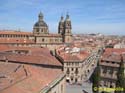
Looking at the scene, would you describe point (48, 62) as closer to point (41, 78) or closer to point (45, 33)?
point (41, 78)

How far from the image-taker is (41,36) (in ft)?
354

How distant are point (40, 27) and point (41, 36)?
Answer: 393 cm

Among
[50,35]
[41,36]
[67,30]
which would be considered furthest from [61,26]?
[41,36]

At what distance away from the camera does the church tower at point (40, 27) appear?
4279 inches

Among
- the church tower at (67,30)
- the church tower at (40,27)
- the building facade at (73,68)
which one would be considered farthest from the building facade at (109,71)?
the church tower at (40,27)

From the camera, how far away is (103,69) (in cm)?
5734

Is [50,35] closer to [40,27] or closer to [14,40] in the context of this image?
[40,27]

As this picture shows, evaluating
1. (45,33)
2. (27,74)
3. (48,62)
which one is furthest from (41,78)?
→ (45,33)

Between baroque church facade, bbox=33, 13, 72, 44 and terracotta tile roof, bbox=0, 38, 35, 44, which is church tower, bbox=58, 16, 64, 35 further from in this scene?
terracotta tile roof, bbox=0, 38, 35, 44

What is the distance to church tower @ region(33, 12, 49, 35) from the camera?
108688 millimetres

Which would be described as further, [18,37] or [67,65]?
Answer: [18,37]

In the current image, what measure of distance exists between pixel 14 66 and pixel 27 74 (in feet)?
20.7

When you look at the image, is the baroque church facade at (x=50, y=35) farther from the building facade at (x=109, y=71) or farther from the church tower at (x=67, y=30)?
the building facade at (x=109, y=71)

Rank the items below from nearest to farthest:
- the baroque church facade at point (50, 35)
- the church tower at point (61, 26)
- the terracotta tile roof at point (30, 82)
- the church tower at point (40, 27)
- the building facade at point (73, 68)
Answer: the terracotta tile roof at point (30, 82), the building facade at point (73, 68), the baroque church facade at point (50, 35), the church tower at point (40, 27), the church tower at point (61, 26)
